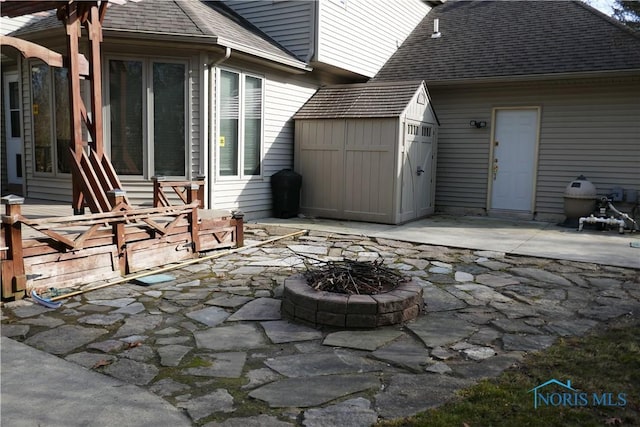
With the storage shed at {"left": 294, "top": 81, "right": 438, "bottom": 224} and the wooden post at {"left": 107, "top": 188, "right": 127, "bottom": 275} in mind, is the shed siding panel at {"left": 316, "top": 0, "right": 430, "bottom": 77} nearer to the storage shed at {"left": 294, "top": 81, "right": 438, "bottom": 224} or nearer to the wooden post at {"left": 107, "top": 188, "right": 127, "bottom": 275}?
the storage shed at {"left": 294, "top": 81, "right": 438, "bottom": 224}

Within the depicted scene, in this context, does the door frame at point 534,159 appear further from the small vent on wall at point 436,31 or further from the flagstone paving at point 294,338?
the flagstone paving at point 294,338

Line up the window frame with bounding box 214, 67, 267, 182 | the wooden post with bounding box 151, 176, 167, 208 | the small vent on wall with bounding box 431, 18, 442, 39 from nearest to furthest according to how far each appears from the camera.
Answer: the wooden post with bounding box 151, 176, 167, 208 → the window frame with bounding box 214, 67, 267, 182 → the small vent on wall with bounding box 431, 18, 442, 39

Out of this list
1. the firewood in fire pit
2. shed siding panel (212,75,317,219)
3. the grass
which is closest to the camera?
the grass

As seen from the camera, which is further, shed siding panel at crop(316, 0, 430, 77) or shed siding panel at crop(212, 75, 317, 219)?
shed siding panel at crop(316, 0, 430, 77)

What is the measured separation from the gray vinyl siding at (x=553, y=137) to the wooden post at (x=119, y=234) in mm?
7901

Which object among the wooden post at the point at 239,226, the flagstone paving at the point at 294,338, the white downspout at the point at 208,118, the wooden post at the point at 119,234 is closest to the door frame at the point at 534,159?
the flagstone paving at the point at 294,338

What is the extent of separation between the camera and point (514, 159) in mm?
10797

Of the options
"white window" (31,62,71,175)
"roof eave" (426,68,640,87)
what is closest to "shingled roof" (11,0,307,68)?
"white window" (31,62,71,175)

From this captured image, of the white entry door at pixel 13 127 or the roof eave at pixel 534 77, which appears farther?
the white entry door at pixel 13 127

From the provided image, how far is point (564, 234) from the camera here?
344 inches

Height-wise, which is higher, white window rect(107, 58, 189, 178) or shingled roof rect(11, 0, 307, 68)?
shingled roof rect(11, 0, 307, 68)

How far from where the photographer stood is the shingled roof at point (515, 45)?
9.95 metres

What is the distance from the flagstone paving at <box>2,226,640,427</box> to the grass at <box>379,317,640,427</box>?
12 cm

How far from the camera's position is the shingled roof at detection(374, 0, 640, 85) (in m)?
9.95
